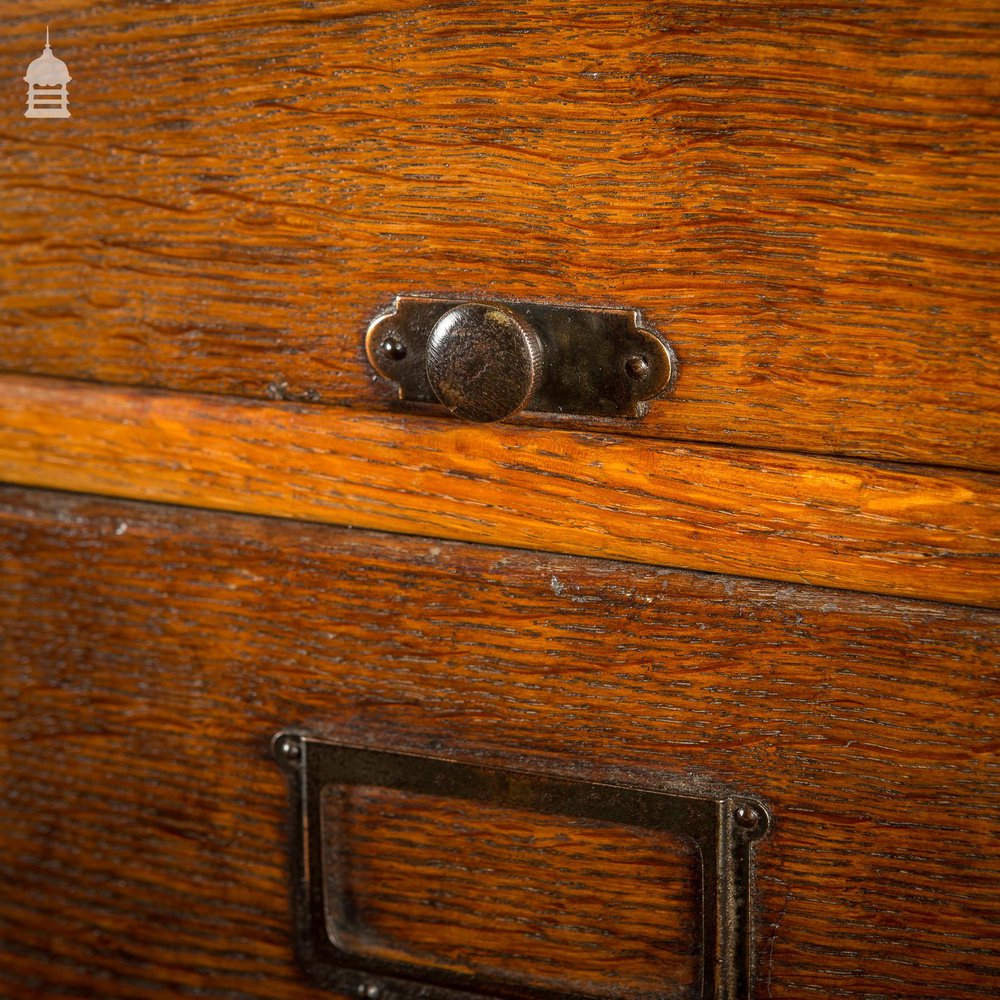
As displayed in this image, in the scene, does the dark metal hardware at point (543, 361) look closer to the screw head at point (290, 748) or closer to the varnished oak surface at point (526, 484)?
the varnished oak surface at point (526, 484)

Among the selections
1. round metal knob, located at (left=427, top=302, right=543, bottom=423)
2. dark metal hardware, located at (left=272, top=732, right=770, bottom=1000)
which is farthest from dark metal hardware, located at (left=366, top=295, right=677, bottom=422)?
dark metal hardware, located at (left=272, top=732, right=770, bottom=1000)

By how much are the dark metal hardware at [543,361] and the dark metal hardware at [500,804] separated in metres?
0.16

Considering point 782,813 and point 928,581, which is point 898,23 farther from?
point 782,813

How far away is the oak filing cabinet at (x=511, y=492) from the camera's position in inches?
16.6

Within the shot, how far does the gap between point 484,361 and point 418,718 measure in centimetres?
17

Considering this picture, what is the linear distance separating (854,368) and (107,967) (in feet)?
1.62

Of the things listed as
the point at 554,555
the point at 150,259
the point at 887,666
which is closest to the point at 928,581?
the point at 887,666

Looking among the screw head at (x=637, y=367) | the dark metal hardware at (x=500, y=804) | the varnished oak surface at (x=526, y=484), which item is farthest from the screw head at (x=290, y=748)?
the screw head at (x=637, y=367)

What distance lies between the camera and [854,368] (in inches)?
16.8

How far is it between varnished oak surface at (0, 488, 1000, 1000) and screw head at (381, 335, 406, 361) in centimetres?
9

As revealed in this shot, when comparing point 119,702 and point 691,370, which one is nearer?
point 691,370

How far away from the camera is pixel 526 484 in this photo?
0.48 metres

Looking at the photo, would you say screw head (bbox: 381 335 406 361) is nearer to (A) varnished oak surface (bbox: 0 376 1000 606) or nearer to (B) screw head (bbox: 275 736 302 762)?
(A) varnished oak surface (bbox: 0 376 1000 606)

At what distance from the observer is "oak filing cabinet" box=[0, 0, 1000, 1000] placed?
1.39ft
